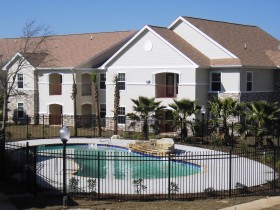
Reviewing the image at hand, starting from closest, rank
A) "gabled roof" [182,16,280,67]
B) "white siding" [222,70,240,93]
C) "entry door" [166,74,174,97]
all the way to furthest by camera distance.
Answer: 1. "white siding" [222,70,240,93]
2. "gabled roof" [182,16,280,67]
3. "entry door" [166,74,174,97]

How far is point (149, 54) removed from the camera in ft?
119

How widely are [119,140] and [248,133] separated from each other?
965 centimetres

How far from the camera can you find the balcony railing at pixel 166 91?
3644 cm

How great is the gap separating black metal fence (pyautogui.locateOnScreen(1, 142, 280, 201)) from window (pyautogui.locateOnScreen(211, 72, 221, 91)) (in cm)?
1184

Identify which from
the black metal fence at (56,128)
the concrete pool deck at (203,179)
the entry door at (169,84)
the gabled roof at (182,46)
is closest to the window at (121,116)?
the black metal fence at (56,128)

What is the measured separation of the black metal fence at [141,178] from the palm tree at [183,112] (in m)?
7.85

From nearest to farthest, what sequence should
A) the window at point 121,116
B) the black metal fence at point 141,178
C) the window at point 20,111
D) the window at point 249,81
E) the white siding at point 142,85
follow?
the black metal fence at point 141,178, the white siding at point 142,85, the window at point 249,81, the window at point 121,116, the window at point 20,111

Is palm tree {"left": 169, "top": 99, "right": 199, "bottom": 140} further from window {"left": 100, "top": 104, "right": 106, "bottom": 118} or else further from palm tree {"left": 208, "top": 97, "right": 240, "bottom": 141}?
window {"left": 100, "top": 104, "right": 106, "bottom": 118}

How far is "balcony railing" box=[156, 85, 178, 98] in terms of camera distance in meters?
36.4

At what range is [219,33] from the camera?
38375 millimetres

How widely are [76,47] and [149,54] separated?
A: 10.5 metres

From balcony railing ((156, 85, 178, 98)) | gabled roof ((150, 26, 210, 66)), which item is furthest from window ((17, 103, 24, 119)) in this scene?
gabled roof ((150, 26, 210, 66))

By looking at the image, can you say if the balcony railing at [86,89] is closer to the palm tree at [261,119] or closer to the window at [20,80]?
the window at [20,80]

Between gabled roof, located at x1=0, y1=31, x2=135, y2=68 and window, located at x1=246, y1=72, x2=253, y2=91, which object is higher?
gabled roof, located at x1=0, y1=31, x2=135, y2=68
